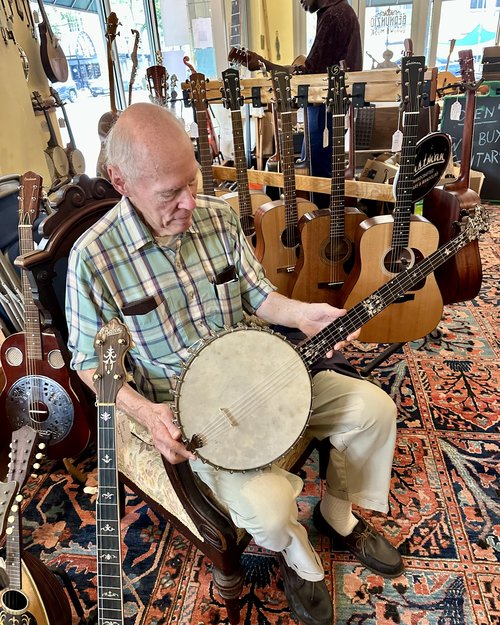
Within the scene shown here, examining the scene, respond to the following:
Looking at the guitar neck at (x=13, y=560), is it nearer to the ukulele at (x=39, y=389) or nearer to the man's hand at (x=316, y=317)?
the ukulele at (x=39, y=389)

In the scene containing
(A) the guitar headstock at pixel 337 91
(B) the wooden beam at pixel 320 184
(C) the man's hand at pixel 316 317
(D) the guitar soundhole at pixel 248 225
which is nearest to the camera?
(C) the man's hand at pixel 316 317

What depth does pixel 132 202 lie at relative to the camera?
119 cm

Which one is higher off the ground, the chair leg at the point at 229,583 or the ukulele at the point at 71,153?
the ukulele at the point at 71,153

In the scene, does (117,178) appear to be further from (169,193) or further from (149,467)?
(149,467)

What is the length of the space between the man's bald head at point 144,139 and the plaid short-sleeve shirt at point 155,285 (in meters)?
0.13

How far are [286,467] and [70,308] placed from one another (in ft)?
2.37

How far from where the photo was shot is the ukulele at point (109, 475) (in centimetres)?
94

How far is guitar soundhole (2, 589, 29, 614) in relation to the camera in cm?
99

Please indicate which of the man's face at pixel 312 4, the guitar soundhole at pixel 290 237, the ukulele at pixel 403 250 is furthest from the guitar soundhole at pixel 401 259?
the man's face at pixel 312 4

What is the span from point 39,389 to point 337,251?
141cm

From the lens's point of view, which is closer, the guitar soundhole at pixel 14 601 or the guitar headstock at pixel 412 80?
the guitar soundhole at pixel 14 601

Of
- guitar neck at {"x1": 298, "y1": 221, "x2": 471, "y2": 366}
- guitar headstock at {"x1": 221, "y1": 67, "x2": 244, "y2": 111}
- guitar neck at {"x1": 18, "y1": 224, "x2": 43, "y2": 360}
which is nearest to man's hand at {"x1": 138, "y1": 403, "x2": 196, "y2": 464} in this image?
guitar neck at {"x1": 298, "y1": 221, "x2": 471, "y2": 366}

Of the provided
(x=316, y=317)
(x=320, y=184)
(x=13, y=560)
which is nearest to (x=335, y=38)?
Answer: (x=320, y=184)

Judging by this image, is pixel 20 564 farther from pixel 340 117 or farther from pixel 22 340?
pixel 340 117
